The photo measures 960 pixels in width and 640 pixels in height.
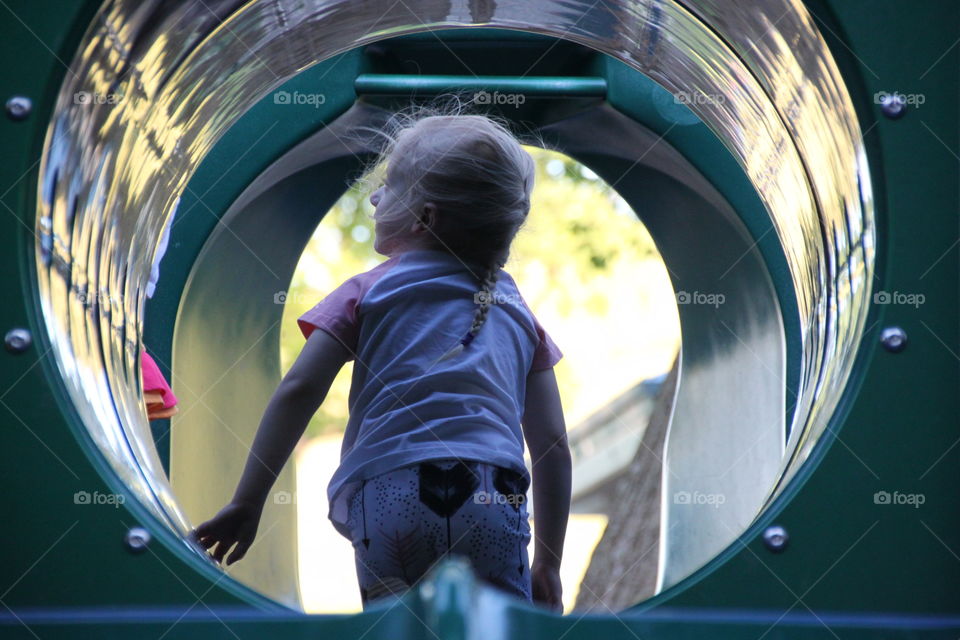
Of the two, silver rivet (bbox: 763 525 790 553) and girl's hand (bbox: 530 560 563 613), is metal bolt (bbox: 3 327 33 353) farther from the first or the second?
girl's hand (bbox: 530 560 563 613)

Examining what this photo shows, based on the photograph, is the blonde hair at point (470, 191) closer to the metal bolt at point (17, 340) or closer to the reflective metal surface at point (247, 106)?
the reflective metal surface at point (247, 106)

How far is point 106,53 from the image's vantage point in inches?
45.4

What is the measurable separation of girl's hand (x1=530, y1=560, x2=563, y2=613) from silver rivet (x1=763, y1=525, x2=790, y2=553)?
713 millimetres

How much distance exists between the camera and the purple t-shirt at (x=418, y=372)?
148 cm

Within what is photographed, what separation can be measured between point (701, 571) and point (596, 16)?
1.16 metres

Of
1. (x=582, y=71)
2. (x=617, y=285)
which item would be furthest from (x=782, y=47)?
(x=617, y=285)

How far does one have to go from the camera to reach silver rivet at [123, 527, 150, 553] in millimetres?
955

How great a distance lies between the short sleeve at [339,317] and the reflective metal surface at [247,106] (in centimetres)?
27

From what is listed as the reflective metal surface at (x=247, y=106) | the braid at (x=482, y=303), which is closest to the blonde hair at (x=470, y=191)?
the braid at (x=482, y=303)

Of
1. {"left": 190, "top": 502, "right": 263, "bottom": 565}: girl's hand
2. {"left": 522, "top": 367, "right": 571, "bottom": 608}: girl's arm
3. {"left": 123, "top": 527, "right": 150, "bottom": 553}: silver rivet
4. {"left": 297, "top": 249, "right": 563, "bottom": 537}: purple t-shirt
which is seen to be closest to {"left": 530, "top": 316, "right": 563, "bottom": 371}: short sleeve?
{"left": 522, "top": 367, "right": 571, "bottom": 608}: girl's arm

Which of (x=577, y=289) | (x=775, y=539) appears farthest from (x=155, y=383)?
(x=577, y=289)

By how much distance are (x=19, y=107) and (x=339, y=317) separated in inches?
24.5

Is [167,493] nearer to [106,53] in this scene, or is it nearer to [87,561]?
[87,561]

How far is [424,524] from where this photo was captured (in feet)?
4.74
